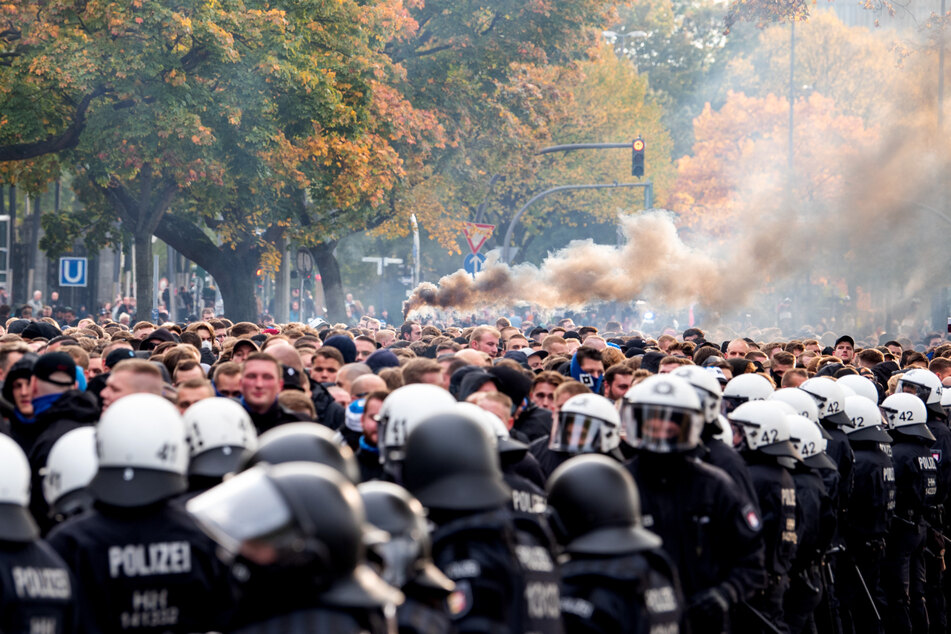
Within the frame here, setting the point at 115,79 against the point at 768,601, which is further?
the point at 115,79

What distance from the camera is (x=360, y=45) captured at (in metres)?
24.5

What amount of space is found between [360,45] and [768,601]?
18951mm

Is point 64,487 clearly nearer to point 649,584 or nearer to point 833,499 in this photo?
point 649,584

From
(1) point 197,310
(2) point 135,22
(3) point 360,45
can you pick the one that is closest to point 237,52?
(2) point 135,22

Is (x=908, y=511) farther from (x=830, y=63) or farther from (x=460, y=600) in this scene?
(x=830, y=63)

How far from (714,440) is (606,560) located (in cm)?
251

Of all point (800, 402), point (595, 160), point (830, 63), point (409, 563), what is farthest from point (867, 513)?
point (830, 63)

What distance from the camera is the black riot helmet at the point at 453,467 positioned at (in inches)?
156

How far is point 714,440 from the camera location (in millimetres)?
6684

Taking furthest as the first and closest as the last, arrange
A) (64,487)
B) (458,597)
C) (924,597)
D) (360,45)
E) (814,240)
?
(814,240) → (360,45) → (924,597) → (64,487) → (458,597)

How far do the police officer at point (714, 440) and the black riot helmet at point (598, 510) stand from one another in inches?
76.3

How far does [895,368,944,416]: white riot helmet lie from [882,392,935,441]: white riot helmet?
1.08m

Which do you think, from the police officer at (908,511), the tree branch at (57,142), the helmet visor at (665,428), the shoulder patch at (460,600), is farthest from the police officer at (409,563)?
the tree branch at (57,142)

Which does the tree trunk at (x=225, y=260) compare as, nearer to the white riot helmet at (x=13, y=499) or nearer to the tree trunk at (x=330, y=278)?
the tree trunk at (x=330, y=278)
